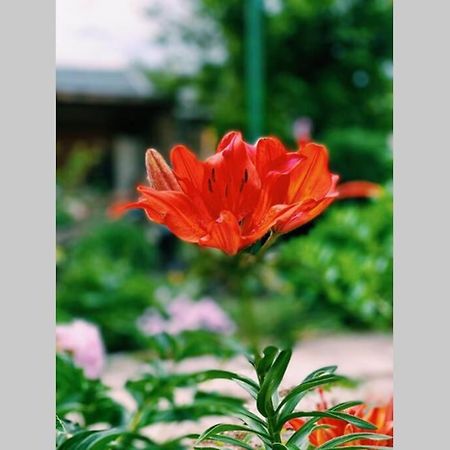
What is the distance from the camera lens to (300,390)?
0.54 metres

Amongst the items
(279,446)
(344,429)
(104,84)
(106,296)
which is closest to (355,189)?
(106,296)

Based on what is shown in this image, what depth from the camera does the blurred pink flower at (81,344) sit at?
1183 millimetres

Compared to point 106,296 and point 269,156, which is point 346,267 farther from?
point 269,156

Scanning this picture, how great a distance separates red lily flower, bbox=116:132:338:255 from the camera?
1.64 feet

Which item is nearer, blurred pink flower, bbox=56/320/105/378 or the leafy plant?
the leafy plant

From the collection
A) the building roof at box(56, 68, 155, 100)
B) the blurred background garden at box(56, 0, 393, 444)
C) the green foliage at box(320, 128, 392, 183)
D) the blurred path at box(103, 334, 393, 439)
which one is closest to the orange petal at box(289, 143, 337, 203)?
the blurred path at box(103, 334, 393, 439)

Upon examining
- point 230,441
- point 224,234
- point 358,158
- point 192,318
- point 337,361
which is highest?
point 358,158

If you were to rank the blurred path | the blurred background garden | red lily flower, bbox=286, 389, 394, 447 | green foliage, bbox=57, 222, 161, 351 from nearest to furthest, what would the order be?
red lily flower, bbox=286, 389, 394, 447
the blurred path
green foliage, bbox=57, 222, 161, 351
the blurred background garden

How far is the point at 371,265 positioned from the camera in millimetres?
3355

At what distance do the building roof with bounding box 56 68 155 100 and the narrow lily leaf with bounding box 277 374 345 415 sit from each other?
8001 mm

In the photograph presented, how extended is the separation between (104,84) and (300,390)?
8.94 meters

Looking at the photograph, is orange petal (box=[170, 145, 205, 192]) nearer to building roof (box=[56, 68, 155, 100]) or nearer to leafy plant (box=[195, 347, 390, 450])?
leafy plant (box=[195, 347, 390, 450])

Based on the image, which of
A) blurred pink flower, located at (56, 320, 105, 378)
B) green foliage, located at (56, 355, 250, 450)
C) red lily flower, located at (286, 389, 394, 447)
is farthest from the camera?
blurred pink flower, located at (56, 320, 105, 378)

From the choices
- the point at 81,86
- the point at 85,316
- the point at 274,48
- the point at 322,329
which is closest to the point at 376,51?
the point at 274,48
